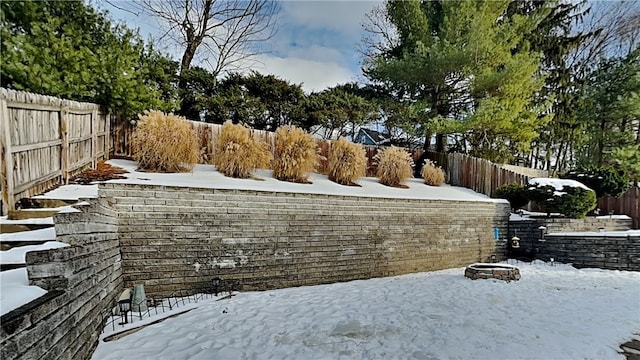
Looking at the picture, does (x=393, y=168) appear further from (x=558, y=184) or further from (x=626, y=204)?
(x=626, y=204)

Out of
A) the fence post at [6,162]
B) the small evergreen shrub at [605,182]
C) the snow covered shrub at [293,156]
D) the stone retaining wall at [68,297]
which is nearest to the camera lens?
the stone retaining wall at [68,297]

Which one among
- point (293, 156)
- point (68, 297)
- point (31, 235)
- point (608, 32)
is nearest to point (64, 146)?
point (31, 235)

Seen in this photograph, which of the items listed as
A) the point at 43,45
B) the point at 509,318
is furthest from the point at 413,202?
the point at 43,45

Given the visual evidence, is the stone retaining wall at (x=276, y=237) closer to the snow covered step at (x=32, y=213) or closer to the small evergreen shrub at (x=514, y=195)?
the snow covered step at (x=32, y=213)

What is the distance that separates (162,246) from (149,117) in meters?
2.39

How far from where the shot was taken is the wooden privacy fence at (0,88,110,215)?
2723 mm

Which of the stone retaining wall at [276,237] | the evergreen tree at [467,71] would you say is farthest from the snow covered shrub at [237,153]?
the evergreen tree at [467,71]

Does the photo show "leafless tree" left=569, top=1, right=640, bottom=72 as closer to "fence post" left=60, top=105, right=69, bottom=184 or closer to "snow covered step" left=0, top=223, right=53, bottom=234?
"fence post" left=60, top=105, right=69, bottom=184

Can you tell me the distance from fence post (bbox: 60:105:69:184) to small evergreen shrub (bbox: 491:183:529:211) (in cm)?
891

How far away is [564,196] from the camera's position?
8031 millimetres

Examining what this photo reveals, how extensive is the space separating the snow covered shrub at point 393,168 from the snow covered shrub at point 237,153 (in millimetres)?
3426

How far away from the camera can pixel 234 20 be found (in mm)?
10789

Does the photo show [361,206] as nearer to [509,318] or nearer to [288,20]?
[509,318]

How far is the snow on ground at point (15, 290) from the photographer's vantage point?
1.65 meters
